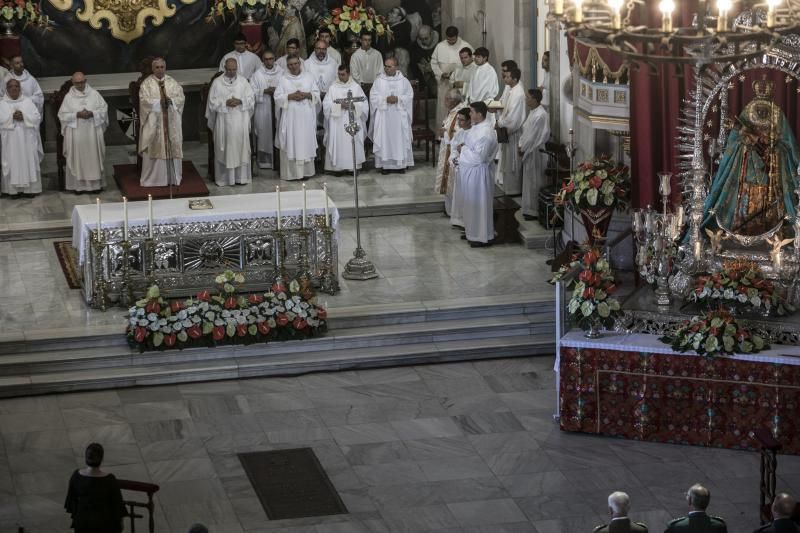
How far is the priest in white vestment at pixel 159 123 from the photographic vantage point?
21156mm

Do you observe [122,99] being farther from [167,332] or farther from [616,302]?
[616,302]

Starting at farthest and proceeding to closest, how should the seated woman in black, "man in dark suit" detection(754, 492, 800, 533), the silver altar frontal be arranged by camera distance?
1. the silver altar frontal
2. the seated woman in black
3. "man in dark suit" detection(754, 492, 800, 533)

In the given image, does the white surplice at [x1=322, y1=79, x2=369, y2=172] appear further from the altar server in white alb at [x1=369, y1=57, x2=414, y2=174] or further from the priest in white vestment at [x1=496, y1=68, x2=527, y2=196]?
the priest in white vestment at [x1=496, y1=68, x2=527, y2=196]

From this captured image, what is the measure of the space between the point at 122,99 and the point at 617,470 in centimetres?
1213

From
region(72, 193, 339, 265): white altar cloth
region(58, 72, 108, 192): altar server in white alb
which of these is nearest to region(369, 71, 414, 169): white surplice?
region(58, 72, 108, 192): altar server in white alb

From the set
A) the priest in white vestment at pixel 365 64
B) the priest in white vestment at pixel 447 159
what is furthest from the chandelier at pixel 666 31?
the priest in white vestment at pixel 365 64

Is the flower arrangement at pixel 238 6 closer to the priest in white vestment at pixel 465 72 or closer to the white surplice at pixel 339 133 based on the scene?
the white surplice at pixel 339 133

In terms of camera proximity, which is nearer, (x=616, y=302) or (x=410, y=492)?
(x=410, y=492)

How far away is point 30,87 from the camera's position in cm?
2194

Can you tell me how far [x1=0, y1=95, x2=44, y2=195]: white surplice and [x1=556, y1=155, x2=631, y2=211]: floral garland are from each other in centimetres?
761

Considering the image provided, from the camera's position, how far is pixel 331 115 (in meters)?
22.3

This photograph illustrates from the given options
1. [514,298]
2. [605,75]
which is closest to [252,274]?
[514,298]

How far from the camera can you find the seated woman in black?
11.5 metres

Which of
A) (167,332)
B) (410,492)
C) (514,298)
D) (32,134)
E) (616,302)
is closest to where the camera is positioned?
(410,492)
